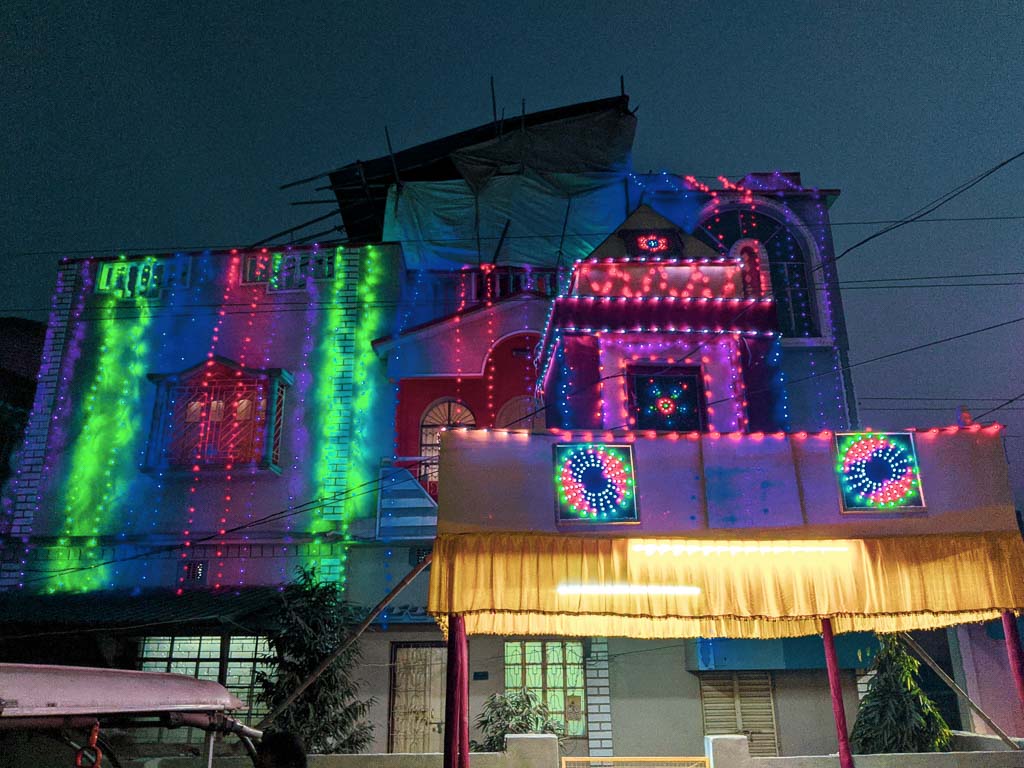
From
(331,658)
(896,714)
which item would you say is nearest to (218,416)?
(331,658)

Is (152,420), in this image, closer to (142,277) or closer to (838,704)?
(142,277)

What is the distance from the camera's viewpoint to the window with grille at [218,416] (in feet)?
50.0

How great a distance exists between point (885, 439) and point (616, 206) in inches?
468

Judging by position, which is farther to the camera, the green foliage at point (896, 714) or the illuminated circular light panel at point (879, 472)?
the green foliage at point (896, 714)

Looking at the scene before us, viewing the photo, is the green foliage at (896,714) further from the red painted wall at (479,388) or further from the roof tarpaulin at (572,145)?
the roof tarpaulin at (572,145)

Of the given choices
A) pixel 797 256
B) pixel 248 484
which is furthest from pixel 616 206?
pixel 248 484

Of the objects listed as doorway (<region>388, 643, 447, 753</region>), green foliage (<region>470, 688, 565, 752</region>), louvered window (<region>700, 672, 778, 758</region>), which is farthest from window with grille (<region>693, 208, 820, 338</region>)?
doorway (<region>388, 643, 447, 753</region>)

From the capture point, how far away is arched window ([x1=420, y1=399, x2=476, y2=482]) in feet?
53.8

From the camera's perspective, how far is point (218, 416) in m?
15.7

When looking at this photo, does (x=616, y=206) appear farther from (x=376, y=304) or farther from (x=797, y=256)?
(x=376, y=304)

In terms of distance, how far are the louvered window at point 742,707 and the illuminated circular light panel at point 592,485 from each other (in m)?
7.95

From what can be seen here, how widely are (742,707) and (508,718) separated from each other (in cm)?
481

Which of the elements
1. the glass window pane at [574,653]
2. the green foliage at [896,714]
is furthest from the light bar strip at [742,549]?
the glass window pane at [574,653]

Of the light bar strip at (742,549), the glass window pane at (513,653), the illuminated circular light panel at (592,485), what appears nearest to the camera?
the illuminated circular light panel at (592,485)
